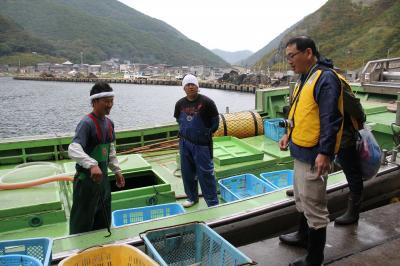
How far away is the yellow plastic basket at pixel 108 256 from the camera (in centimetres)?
228

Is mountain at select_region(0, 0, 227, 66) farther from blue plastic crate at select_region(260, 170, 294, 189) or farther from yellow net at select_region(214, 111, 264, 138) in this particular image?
blue plastic crate at select_region(260, 170, 294, 189)

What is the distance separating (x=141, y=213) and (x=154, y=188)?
21.1 inches

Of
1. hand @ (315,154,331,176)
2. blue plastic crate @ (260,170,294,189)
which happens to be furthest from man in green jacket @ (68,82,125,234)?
blue plastic crate @ (260,170,294,189)

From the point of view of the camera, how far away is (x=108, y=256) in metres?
2.45

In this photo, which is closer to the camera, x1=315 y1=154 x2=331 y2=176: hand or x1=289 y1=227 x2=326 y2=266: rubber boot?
x1=315 y1=154 x2=331 y2=176: hand

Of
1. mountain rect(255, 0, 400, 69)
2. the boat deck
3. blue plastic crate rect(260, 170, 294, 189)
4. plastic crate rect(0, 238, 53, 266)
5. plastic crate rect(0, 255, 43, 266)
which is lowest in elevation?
the boat deck

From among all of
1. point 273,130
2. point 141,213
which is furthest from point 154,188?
point 273,130

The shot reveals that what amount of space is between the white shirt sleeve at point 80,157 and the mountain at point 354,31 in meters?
67.7

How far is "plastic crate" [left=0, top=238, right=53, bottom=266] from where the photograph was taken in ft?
7.81

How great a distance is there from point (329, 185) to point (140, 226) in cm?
226

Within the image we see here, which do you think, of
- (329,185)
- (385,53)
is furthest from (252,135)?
(385,53)

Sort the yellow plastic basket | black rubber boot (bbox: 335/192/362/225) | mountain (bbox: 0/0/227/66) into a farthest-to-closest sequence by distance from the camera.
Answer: mountain (bbox: 0/0/227/66), black rubber boot (bbox: 335/192/362/225), the yellow plastic basket

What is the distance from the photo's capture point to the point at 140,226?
3.22m

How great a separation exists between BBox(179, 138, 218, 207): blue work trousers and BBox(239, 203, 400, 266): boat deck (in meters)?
1.06
